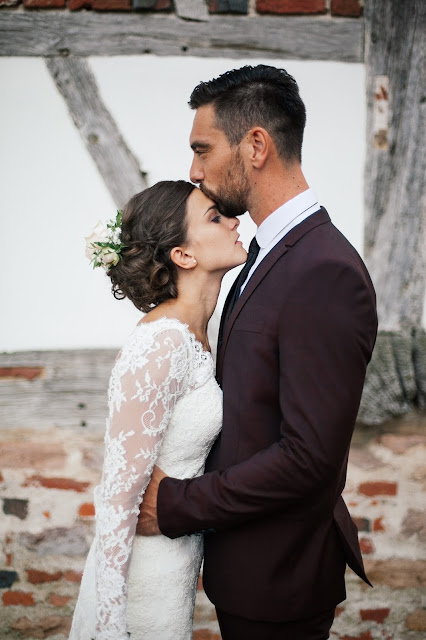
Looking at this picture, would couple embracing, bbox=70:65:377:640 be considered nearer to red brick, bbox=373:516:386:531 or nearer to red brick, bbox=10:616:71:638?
red brick, bbox=373:516:386:531

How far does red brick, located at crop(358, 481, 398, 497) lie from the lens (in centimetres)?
318

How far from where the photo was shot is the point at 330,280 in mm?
1678

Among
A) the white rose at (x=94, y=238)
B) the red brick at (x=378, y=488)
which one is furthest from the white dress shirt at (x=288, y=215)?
the red brick at (x=378, y=488)

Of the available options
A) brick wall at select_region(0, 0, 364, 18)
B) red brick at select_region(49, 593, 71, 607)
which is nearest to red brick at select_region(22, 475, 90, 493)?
red brick at select_region(49, 593, 71, 607)

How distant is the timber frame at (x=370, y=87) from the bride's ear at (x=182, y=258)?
1.08 metres

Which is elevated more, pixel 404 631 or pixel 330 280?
pixel 330 280

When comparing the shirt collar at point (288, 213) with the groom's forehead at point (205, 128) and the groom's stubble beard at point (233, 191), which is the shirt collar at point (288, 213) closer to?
the groom's stubble beard at point (233, 191)

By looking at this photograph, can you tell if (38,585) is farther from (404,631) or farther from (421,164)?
(421,164)

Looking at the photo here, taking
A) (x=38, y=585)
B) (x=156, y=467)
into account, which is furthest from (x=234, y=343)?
(x=38, y=585)

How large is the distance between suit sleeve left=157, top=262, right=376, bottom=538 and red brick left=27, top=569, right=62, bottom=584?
1.88 metres

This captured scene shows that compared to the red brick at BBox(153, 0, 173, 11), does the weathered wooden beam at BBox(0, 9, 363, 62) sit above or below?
below

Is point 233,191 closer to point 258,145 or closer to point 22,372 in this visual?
point 258,145

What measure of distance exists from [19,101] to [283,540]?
2.33 meters

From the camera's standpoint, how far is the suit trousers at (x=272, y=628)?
187cm
